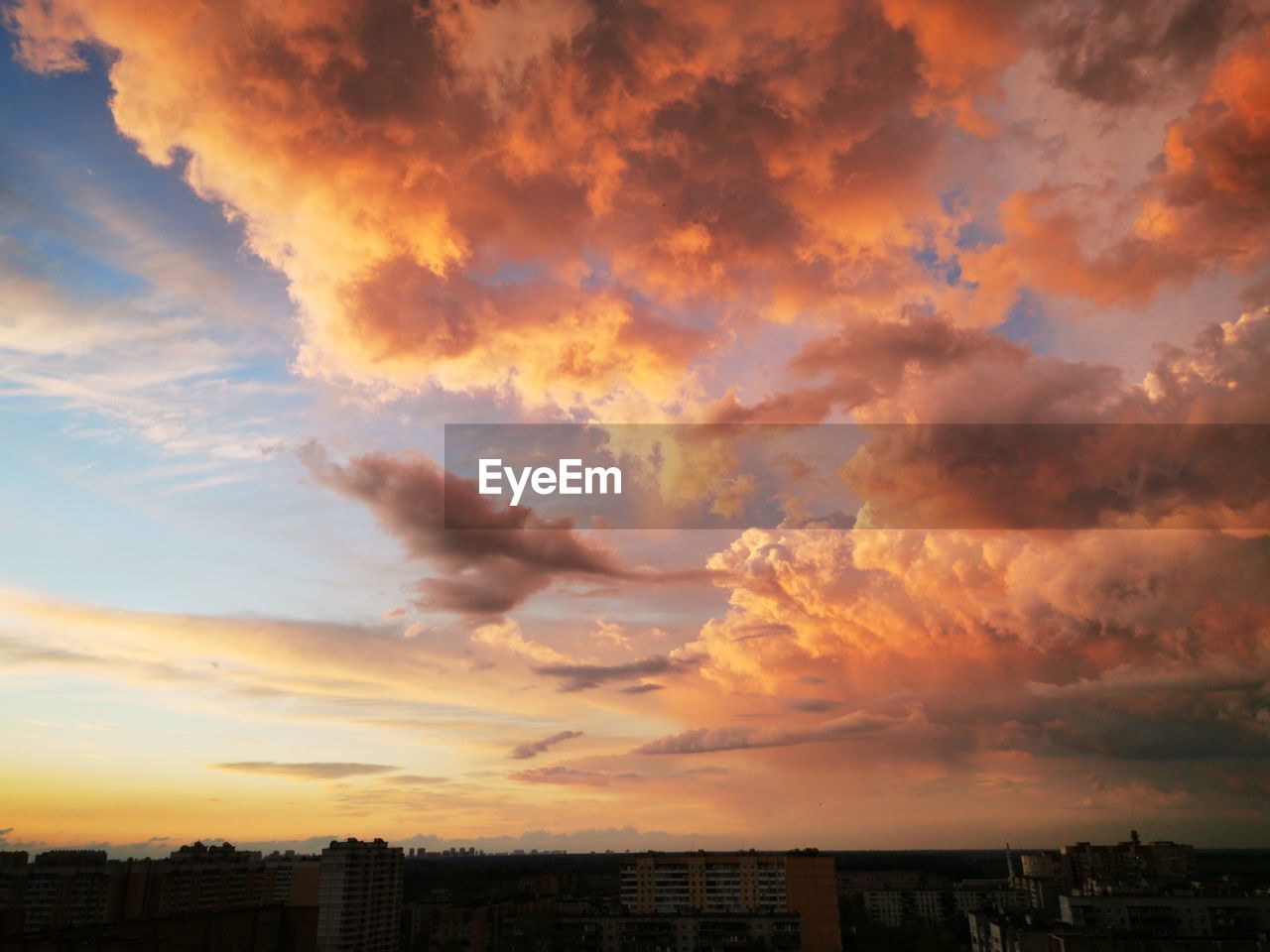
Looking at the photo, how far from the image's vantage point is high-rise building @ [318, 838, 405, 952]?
6412 cm

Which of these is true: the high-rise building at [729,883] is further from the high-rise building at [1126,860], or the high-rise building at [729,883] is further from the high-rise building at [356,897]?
the high-rise building at [1126,860]

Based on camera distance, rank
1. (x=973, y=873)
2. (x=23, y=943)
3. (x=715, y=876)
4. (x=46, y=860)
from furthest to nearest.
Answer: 1. (x=973, y=873)
2. (x=46, y=860)
3. (x=715, y=876)
4. (x=23, y=943)

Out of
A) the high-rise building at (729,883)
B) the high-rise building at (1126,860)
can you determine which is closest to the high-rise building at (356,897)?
the high-rise building at (729,883)

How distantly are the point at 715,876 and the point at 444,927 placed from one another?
920 inches

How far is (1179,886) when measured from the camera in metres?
59.6

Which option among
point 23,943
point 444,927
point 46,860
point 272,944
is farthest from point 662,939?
point 46,860

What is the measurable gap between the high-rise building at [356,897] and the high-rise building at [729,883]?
65.0ft

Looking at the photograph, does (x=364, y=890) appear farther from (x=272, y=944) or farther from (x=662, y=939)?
(x=662, y=939)

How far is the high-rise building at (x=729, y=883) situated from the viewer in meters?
65.2

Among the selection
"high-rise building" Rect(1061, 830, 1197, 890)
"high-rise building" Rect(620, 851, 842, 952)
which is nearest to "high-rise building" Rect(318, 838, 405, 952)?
"high-rise building" Rect(620, 851, 842, 952)

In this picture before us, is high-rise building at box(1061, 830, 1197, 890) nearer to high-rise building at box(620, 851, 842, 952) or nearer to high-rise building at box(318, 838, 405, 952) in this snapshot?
high-rise building at box(620, 851, 842, 952)

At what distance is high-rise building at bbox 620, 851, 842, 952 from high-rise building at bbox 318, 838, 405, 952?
19.8 metres

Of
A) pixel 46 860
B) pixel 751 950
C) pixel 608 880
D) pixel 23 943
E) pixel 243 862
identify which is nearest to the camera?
pixel 23 943

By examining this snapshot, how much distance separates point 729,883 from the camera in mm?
70312
